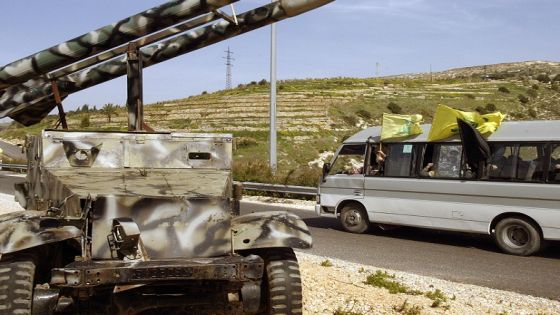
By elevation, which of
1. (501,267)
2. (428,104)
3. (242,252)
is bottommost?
(501,267)

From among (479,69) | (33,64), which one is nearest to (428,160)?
(33,64)

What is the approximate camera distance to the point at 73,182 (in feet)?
19.4

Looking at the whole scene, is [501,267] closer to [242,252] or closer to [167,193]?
[242,252]

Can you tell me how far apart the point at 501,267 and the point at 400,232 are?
147 inches

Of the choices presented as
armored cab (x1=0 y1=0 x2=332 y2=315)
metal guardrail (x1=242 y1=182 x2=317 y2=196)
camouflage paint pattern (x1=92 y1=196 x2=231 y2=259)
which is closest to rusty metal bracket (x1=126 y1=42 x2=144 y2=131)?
armored cab (x1=0 y1=0 x2=332 y2=315)

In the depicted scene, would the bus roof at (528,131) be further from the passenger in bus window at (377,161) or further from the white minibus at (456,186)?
the passenger in bus window at (377,161)

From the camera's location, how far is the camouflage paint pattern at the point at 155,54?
6328mm

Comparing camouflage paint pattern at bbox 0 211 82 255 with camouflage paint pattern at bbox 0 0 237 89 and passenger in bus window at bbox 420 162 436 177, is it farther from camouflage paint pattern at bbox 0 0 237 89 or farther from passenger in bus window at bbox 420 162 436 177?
passenger in bus window at bbox 420 162 436 177

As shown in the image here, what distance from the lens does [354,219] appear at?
12.8 metres

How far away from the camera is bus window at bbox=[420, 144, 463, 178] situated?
438 inches

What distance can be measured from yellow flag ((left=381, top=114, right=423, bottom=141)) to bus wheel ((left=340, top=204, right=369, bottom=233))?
161 centimetres

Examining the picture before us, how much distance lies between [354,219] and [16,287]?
8.75 metres

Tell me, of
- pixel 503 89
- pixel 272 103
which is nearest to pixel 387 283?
pixel 272 103

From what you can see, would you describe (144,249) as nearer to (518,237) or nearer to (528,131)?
(518,237)
